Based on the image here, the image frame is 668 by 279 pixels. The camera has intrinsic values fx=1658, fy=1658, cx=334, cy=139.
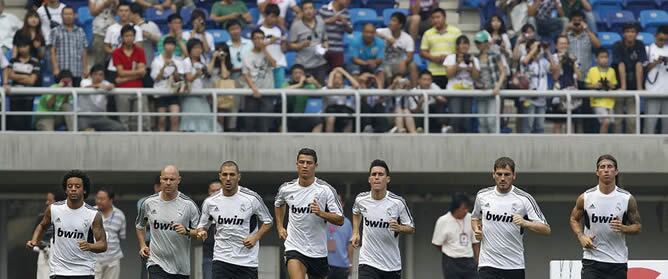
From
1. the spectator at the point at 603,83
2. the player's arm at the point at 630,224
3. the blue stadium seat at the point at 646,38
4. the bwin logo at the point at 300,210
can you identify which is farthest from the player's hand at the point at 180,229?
the blue stadium seat at the point at 646,38

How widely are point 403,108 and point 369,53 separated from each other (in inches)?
43.9

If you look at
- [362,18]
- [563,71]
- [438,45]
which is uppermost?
[362,18]

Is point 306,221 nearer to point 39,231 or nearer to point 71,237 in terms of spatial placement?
point 71,237

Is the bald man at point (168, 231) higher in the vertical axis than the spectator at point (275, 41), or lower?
lower

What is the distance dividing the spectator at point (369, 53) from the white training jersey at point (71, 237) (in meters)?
6.75

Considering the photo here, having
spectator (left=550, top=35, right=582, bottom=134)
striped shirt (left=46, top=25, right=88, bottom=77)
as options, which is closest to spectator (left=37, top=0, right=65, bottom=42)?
striped shirt (left=46, top=25, right=88, bottom=77)

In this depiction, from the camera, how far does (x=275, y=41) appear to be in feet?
75.9

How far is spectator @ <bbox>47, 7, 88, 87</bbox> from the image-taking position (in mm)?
22719

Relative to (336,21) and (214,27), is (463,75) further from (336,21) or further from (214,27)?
(214,27)

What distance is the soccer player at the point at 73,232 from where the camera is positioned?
1745cm

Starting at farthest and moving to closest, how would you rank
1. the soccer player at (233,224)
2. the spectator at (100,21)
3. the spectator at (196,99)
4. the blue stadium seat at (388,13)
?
the blue stadium seat at (388,13) < the spectator at (100,21) < the spectator at (196,99) < the soccer player at (233,224)

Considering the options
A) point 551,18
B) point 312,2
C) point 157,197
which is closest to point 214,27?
point 312,2

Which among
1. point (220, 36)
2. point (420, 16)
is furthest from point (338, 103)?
point (420, 16)

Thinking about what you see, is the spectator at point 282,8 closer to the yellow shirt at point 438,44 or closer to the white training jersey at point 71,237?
the yellow shirt at point 438,44
